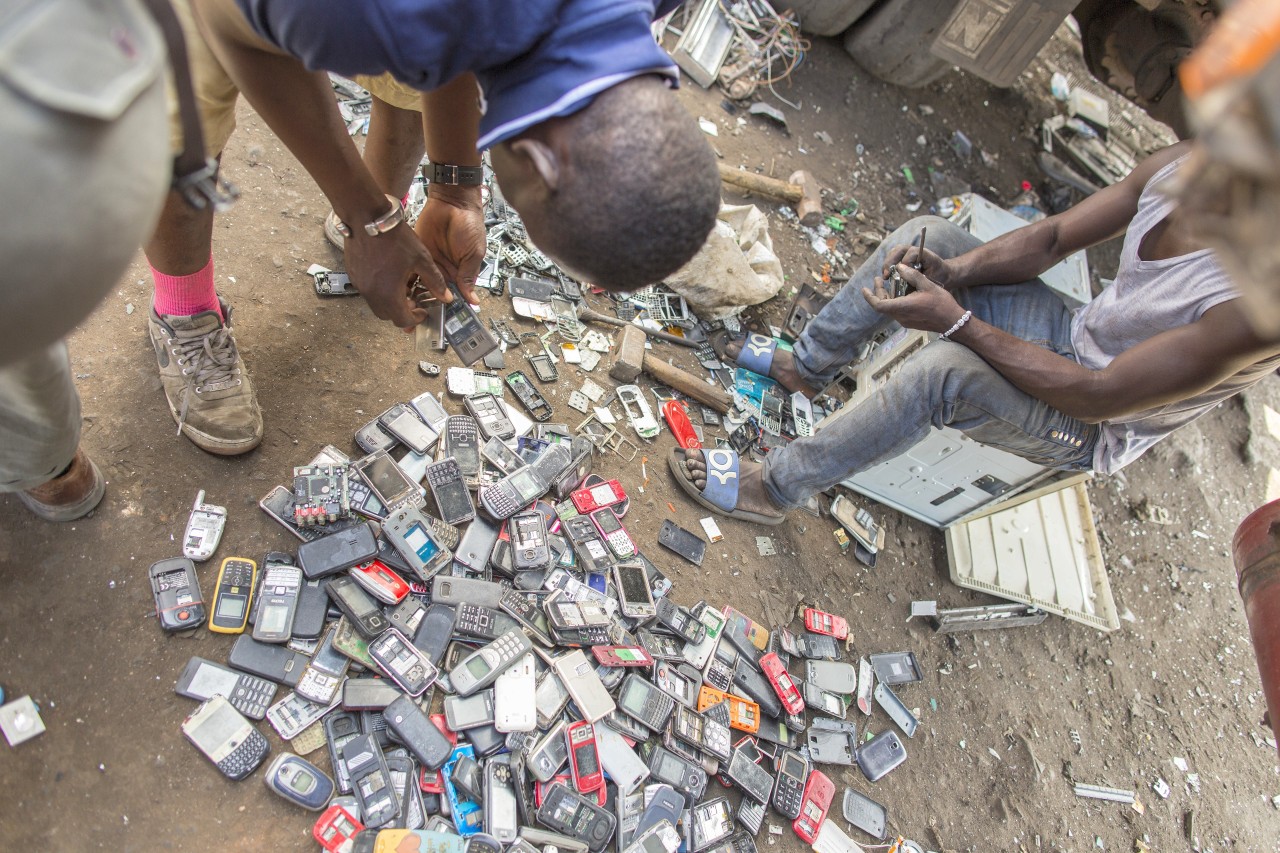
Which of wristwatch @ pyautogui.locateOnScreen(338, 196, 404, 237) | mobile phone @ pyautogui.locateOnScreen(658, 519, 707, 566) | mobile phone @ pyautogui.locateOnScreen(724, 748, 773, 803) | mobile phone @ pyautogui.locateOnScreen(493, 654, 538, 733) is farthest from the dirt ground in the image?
wristwatch @ pyautogui.locateOnScreen(338, 196, 404, 237)

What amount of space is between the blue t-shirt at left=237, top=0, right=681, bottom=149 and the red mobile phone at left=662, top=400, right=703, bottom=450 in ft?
5.79

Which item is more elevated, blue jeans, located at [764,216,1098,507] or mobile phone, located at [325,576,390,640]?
blue jeans, located at [764,216,1098,507]

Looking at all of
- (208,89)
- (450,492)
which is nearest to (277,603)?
(450,492)

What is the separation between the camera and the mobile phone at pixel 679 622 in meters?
2.45

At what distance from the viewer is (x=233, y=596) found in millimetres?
1986

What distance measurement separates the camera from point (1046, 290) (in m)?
2.71

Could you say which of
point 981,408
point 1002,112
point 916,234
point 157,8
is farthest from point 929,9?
point 157,8

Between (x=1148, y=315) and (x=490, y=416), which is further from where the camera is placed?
(x=490, y=416)

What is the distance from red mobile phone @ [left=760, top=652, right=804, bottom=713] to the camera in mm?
2490

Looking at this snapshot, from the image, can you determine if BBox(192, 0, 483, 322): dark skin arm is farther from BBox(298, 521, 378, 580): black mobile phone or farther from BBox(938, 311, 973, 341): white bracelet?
BBox(938, 311, 973, 341): white bracelet

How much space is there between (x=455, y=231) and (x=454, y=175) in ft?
0.55

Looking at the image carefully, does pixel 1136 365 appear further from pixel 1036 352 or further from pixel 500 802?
pixel 500 802

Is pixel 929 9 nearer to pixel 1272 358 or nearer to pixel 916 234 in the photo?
pixel 916 234

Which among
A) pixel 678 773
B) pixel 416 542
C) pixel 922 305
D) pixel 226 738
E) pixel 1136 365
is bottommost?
pixel 226 738
